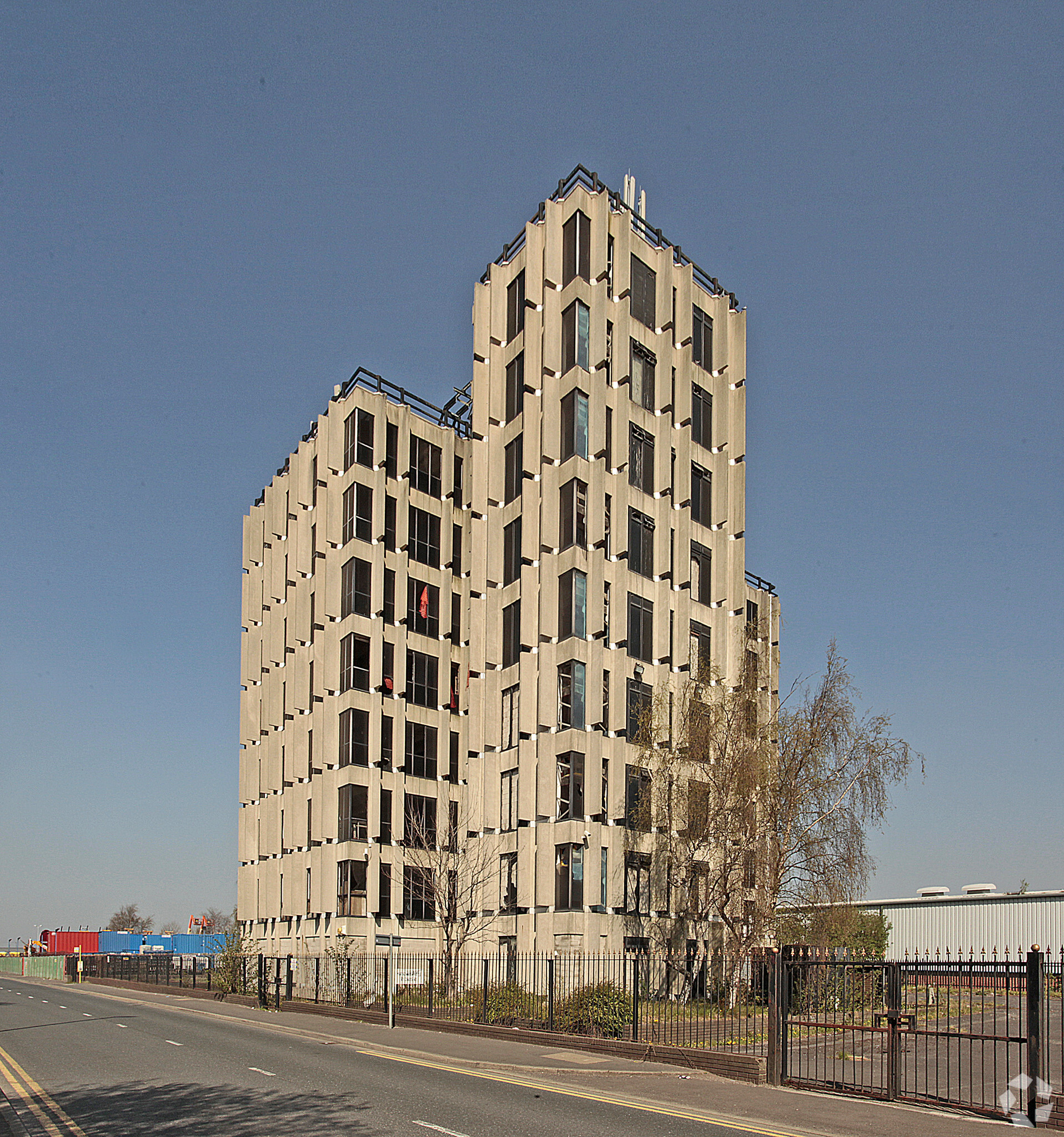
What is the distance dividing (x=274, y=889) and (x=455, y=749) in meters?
14.0

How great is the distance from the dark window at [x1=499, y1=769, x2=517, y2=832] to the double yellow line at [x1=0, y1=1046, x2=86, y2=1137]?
27075 mm

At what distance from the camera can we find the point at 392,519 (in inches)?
2378

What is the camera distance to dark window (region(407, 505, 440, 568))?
6128cm

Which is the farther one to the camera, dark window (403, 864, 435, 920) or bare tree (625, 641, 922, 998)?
dark window (403, 864, 435, 920)

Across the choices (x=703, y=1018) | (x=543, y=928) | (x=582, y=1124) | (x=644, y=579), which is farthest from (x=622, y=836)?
(x=582, y=1124)

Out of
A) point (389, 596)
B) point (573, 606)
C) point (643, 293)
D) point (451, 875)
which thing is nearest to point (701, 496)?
point (643, 293)

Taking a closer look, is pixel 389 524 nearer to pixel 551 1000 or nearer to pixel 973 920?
pixel 551 1000

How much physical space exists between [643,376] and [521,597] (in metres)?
11.2

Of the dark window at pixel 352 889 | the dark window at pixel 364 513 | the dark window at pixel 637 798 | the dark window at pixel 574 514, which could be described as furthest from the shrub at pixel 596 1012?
the dark window at pixel 364 513

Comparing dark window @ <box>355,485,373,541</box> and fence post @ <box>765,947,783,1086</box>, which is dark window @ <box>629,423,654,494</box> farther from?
fence post @ <box>765,947,783,1086</box>

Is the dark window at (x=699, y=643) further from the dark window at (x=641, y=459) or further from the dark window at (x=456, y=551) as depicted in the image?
the dark window at (x=456, y=551)

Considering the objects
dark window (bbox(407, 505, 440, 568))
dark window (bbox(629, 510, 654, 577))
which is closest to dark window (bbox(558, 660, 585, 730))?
dark window (bbox(629, 510, 654, 577))

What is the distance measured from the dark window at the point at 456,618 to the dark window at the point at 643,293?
779 inches

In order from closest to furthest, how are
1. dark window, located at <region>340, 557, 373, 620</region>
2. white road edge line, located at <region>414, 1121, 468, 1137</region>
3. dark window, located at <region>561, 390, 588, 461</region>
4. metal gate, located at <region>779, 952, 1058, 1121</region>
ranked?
1. white road edge line, located at <region>414, 1121, 468, 1137</region>
2. metal gate, located at <region>779, 952, 1058, 1121</region>
3. dark window, located at <region>561, 390, 588, 461</region>
4. dark window, located at <region>340, 557, 373, 620</region>
